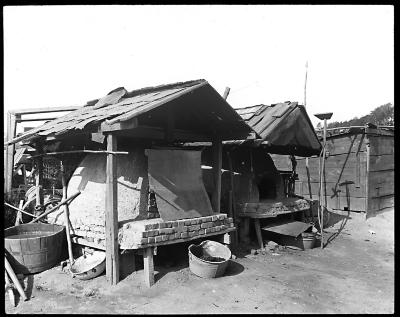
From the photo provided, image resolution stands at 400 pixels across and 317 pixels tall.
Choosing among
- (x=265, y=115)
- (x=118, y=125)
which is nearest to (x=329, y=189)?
(x=265, y=115)

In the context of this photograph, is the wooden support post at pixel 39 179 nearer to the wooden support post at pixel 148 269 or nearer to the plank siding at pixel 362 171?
the wooden support post at pixel 148 269

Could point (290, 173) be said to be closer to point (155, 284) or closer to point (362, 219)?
point (362, 219)

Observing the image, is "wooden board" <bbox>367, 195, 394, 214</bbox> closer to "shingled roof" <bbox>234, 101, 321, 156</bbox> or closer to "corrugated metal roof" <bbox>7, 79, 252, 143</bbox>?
"shingled roof" <bbox>234, 101, 321, 156</bbox>

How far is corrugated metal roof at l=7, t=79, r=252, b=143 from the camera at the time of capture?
19.0 ft

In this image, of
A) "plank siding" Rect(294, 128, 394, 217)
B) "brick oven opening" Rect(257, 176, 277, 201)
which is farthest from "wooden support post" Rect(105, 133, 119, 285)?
"plank siding" Rect(294, 128, 394, 217)

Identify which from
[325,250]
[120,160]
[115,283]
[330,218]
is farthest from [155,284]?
[330,218]

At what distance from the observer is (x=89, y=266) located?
20.7 feet

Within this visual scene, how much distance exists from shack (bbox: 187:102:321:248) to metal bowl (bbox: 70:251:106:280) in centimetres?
378

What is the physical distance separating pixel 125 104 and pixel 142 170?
1492 mm

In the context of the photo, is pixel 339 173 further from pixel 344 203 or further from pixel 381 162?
pixel 381 162

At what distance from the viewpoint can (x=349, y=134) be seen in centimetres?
1258

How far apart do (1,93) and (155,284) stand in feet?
13.5

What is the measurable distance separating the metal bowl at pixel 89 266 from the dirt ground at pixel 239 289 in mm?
128

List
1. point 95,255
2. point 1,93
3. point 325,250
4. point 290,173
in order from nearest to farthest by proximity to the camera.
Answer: point 1,93
point 95,255
point 325,250
point 290,173
